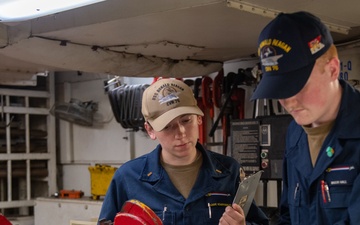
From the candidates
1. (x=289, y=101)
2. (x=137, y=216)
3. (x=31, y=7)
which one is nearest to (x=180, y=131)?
(x=137, y=216)

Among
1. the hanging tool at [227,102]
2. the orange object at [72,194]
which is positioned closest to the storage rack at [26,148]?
the orange object at [72,194]

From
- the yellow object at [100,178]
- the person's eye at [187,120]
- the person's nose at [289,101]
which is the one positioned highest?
the person's nose at [289,101]

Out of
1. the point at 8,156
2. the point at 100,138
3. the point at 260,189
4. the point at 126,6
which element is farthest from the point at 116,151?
the point at 126,6

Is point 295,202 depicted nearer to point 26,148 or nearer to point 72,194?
point 72,194

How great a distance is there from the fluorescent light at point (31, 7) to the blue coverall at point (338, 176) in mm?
990

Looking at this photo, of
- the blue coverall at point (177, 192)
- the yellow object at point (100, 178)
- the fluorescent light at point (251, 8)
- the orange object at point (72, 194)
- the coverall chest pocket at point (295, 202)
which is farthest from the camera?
the orange object at point (72, 194)

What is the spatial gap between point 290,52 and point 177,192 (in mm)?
809

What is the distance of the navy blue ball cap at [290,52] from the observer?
119cm

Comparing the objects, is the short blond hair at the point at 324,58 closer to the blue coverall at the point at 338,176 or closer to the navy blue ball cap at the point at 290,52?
the navy blue ball cap at the point at 290,52

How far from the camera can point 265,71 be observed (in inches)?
49.9

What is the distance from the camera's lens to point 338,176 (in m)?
1.29

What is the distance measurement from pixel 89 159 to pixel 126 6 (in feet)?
9.78

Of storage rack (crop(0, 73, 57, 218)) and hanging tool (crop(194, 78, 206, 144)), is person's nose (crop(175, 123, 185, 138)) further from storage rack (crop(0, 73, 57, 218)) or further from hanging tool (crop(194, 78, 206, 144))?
storage rack (crop(0, 73, 57, 218))

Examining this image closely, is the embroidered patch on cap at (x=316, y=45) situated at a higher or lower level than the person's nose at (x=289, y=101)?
higher
